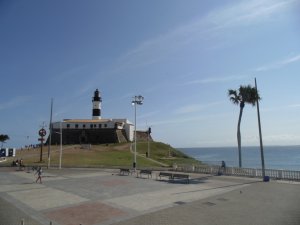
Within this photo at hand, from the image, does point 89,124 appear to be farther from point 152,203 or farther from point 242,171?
point 152,203

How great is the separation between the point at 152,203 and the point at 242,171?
1566 centimetres

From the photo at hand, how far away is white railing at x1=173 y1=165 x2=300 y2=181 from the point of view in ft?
83.1

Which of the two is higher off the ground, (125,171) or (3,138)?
(3,138)

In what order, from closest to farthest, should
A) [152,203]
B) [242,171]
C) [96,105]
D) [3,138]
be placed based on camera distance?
1. [152,203]
2. [242,171]
3. [3,138]
4. [96,105]

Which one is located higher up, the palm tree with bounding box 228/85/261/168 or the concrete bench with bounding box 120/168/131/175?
the palm tree with bounding box 228/85/261/168

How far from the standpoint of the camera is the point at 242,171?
29.7 metres

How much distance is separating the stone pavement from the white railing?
2092 mm

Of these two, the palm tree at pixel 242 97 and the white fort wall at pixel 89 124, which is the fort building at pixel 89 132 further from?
the palm tree at pixel 242 97

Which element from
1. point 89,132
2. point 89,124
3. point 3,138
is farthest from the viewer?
point 89,124

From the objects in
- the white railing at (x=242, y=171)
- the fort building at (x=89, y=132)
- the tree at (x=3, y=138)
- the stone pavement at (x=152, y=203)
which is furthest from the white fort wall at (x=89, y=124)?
the stone pavement at (x=152, y=203)

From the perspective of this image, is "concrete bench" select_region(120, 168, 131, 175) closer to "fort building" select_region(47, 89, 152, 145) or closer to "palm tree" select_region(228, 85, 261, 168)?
"palm tree" select_region(228, 85, 261, 168)

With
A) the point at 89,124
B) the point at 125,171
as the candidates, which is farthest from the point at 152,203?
the point at 89,124

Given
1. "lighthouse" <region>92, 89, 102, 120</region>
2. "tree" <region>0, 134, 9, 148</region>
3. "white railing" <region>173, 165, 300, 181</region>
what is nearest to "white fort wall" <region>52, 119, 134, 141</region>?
"lighthouse" <region>92, 89, 102, 120</region>

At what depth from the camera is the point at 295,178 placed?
24906 mm
